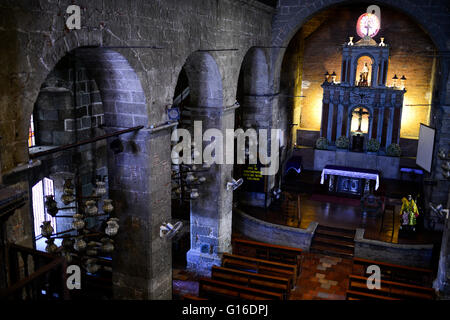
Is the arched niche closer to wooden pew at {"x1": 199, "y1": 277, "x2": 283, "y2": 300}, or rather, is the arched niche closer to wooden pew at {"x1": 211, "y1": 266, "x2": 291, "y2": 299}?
wooden pew at {"x1": 211, "y1": 266, "x2": 291, "y2": 299}

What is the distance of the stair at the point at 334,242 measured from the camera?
518 inches

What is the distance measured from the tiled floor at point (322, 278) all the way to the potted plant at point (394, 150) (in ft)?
24.1

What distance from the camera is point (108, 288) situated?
998cm

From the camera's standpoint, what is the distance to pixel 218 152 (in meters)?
11.1

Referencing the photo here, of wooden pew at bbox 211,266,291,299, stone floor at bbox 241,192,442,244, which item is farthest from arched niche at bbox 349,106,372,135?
wooden pew at bbox 211,266,291,299

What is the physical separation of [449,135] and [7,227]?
1265 cm

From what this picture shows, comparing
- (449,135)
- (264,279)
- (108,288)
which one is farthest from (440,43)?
(108,288)

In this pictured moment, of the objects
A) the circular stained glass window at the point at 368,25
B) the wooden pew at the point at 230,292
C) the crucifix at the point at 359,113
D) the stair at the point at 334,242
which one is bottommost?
the stair at the point at 334,242

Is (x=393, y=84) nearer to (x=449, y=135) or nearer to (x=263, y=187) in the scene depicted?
(x=449, y=135)

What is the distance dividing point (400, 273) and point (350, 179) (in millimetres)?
6203

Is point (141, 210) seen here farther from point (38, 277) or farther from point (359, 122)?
point (359, 122)

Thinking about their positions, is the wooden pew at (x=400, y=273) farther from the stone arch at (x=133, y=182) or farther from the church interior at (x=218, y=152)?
the stone arch at (x=133, y=182)

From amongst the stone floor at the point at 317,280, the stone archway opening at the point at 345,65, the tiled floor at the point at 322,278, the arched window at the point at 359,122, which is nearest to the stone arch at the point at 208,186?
the stone floor at the point at 317,280

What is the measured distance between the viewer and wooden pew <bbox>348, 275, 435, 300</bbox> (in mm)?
9430
